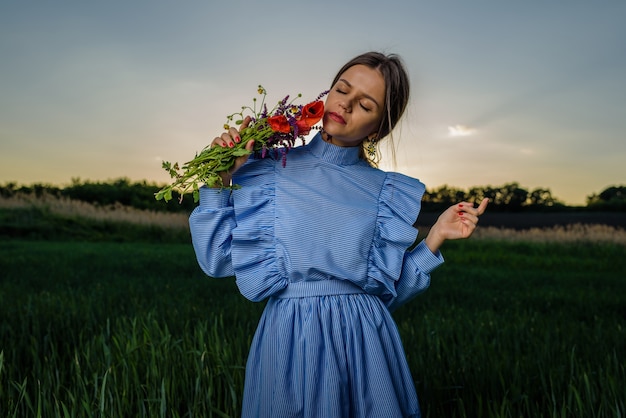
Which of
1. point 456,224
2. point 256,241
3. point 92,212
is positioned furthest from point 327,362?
point 92,212

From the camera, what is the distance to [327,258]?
68.7 inches

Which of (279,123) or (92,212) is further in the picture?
(92,212)

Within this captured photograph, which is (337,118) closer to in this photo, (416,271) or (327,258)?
(327,258)

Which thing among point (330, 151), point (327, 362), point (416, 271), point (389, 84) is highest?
point (389, 84)

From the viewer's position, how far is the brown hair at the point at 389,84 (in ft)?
6.30

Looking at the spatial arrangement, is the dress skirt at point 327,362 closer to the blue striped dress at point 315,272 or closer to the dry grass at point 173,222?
the blue striped dress at point 315,272

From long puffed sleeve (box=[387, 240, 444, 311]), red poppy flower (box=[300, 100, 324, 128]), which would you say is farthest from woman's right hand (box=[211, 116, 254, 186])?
long puffed sleeve (box=[387, 240, 444, 311])

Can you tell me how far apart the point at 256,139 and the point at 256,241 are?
0.31 metres

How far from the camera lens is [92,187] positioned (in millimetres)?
16875

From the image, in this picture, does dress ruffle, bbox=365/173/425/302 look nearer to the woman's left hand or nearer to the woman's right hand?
the woman's left hand

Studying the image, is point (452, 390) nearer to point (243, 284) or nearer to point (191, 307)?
point (243, 284)

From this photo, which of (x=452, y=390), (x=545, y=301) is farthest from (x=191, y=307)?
(x=545, y=301)

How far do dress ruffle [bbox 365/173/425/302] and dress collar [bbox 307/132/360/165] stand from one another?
164mm

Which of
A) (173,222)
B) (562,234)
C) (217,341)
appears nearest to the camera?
(217,341)
